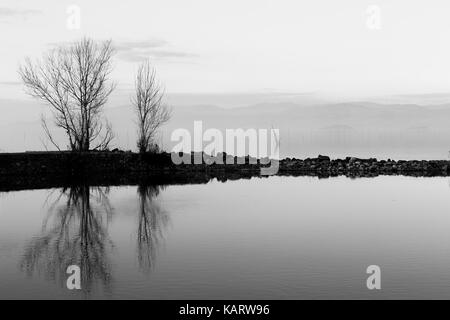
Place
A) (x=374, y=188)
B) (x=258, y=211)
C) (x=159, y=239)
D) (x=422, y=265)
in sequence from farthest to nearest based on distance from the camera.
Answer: (x=374, y=188)
(x=258, y=211)
(x=159, y=239)
(x=422, y=265)

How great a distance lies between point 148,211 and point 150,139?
60.8 ft

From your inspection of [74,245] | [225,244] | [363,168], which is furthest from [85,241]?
[363,168]

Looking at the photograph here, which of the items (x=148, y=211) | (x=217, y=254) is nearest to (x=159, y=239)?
(x=217, y=254)

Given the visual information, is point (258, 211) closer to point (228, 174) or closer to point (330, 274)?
point (330, 274)

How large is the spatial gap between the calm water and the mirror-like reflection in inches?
1.2

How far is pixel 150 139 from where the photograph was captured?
36156 millimetres

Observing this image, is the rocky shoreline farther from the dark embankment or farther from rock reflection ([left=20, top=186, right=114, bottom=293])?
rock reflection ([left=20, top=186, right=114, bottom=293])

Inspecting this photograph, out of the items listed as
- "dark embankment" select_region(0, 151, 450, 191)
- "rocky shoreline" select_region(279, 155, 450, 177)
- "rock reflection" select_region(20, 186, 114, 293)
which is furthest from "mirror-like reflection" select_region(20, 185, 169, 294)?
"rocky shoreline" select_region(279, 155, 450, 177)

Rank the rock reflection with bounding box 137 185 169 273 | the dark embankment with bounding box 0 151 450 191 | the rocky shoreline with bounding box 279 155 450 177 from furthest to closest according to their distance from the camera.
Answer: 1. the rocky shoreline with bounding box 279 155 450 177
2. the dark embankment with bounding box 0 151 450 191
3. the rock reflection with bounding box 137 185 169 273

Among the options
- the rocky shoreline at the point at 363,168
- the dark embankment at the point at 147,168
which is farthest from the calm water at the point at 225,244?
the rocky shoreline at the point at 363,168

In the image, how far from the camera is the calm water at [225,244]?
9.53m

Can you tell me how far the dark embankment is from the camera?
3080 centimetres

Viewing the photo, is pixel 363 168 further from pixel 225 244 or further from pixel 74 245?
pixel 74 245
